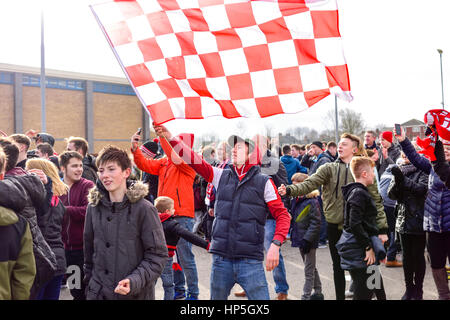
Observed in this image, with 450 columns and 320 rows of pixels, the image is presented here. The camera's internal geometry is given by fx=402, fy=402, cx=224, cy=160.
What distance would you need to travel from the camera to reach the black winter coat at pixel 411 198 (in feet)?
15.9

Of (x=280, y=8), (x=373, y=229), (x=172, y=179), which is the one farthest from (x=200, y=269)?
(x=280, y=8)

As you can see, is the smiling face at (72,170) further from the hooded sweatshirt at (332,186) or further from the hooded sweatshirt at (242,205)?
the hooded sweatshirt at (332,186)

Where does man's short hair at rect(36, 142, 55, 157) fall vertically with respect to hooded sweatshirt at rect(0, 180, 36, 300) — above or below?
above

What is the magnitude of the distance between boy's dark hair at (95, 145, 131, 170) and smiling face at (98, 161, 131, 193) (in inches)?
1.0

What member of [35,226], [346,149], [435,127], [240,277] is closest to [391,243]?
[346,149]

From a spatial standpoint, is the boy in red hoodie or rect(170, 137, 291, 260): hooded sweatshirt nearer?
rect(170, 137, 291, 260): hooded sweatshirt

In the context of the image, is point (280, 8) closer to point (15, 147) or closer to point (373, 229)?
point (373, 229)

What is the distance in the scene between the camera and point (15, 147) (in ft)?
11.5

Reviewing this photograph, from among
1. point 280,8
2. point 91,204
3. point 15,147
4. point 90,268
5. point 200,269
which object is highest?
point 280,8

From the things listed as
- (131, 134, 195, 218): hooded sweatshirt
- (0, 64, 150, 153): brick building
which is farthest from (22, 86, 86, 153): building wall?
(131, 134, 195, 218): hooded sweatshirt

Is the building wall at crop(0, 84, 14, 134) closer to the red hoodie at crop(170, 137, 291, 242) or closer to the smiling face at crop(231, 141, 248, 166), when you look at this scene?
the red hoodie at crop(170, 137, 291, 242)

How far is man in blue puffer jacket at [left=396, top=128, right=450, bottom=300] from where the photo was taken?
444cm

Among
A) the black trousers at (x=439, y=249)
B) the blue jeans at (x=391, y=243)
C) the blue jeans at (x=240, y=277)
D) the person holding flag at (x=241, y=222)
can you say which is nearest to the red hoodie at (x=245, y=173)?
the person holding flag at (x=241, y=222)
